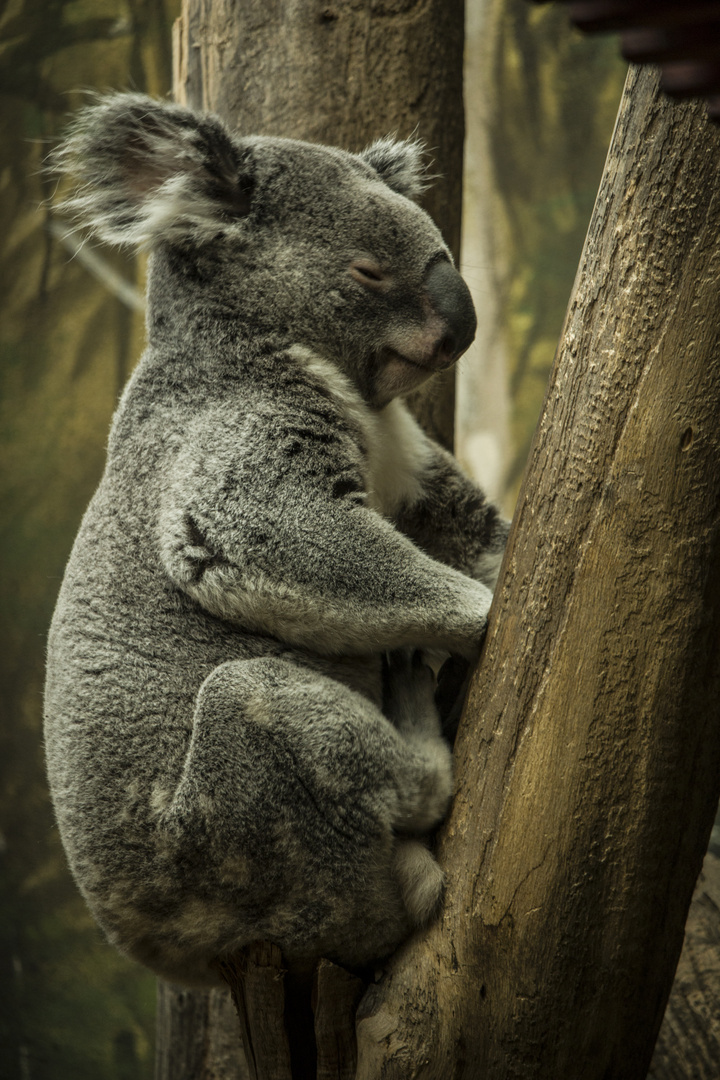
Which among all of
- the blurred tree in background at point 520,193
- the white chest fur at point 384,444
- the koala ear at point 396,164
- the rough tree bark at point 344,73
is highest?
the blurred tree in background at point 520,193

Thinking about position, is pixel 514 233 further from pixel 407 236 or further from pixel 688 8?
pixel 688 8

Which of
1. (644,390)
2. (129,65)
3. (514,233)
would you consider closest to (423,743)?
(644,390)

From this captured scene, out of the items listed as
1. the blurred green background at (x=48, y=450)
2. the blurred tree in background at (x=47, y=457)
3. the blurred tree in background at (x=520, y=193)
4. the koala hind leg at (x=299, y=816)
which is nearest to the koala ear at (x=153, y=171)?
the koala hind leg at (x=299, y=816)

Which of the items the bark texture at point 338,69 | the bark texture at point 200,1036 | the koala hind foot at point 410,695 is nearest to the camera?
the koala hind foot at point 410,695

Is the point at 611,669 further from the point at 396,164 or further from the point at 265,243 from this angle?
the point at 396,164

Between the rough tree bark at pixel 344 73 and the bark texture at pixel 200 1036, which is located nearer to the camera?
the rough tree bark at pixel 344 73

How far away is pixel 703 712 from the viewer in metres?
1.90

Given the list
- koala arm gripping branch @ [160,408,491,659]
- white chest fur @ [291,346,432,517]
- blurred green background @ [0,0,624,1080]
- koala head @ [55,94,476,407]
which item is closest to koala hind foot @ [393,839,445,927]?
koala arm gripping branch @ [160,408,491,659]

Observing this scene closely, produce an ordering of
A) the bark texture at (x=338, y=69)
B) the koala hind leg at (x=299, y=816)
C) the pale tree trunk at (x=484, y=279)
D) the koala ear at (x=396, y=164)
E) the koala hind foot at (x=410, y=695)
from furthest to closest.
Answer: the pale tree trunk at (x=484, y=279) → the bark texture at (x=338, y=69) → the koala ear at (x=396, y=164) → the koala hind foot at (x=410, y=695) → the koala hind leg at (x=299, y=816)

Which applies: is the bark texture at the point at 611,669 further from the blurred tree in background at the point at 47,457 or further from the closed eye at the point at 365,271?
the blurred tree in background at the point at 47,457

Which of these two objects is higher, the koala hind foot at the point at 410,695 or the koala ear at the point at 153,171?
the koala ear at the point at 153,171

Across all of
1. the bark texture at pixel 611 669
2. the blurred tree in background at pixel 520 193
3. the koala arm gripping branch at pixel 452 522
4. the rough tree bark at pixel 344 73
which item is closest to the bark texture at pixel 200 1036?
the bark texture at pixel 611 669

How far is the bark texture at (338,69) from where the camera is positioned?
10.1 feet

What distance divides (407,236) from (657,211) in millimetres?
788
